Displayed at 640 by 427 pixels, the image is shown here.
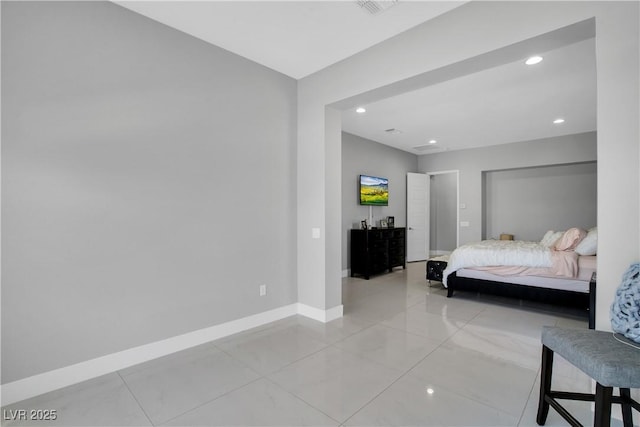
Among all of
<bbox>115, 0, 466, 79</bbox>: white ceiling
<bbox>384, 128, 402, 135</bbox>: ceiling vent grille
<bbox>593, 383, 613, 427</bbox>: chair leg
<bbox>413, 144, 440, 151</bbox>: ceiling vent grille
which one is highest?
<bbox>115, 0, 466, 79</bbox>: white ceiling

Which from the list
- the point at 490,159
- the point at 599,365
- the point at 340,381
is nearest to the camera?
the point at 599,365

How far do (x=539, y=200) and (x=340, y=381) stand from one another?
690 centimetres

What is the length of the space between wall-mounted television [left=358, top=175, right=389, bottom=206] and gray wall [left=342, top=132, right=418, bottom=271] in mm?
124

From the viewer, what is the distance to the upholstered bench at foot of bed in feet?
4.27

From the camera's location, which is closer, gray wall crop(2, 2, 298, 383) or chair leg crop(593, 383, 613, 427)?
chair leg crop(593, 383, 613, 427)

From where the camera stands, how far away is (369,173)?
6566mm

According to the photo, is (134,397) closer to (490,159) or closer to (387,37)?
(387,37)

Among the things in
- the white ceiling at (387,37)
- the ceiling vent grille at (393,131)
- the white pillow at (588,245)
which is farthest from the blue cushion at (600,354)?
the ceiling vent grille at (393,131)

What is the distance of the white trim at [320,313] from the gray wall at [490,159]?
5.11 meters

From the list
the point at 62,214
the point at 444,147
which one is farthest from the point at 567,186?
the point at 62,214

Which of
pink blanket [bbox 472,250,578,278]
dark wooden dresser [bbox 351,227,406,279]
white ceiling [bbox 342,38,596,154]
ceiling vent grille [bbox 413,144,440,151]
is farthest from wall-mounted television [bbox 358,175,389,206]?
pink blanket [bbox 472,250,578,278]

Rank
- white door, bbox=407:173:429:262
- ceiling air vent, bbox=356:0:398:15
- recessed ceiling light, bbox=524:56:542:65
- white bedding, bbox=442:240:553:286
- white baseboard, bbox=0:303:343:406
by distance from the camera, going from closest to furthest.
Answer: white baseboard, bbox=0:303:343:406, ceiling air vent, bbox=356:0:398:15, recessed ceiling light, bbox=524:56:542:65, white bedding, bbox=442:240:553:286, white door, bbox=407:173:429:262

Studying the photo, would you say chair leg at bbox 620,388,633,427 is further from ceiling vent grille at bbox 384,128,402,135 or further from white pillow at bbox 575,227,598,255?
ceiling vent grille at bbox 384,128,402,135

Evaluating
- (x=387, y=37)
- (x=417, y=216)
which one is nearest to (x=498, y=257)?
(x=387, y=37)
